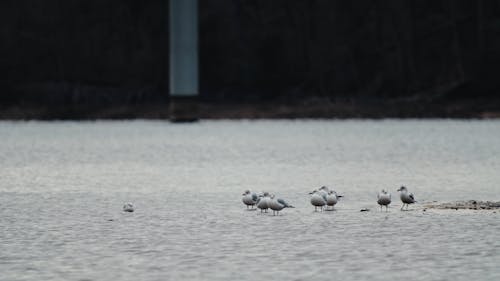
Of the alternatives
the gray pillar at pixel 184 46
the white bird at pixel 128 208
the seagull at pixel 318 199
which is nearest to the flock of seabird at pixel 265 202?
the seagull at pixel 318 199

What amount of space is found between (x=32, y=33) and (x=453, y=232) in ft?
288

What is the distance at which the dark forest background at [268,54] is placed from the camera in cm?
10006

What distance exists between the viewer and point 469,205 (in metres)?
26.7

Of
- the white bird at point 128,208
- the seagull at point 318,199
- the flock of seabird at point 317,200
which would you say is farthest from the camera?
the white bird at point 128,208

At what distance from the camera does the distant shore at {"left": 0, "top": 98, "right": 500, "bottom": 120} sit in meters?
98.5

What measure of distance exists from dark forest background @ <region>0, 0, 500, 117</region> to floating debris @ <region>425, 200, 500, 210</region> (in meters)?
70.4

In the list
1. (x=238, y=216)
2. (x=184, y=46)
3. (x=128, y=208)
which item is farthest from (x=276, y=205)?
(x=184, y=46)

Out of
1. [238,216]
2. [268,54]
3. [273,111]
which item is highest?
[268,54]

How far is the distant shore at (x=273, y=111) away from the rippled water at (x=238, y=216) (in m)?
39.3

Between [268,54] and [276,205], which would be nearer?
[276,205]

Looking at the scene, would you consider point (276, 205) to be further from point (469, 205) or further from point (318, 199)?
point (469, 205)

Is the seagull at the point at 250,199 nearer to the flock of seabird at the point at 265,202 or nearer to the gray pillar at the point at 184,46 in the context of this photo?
the flock of seabird at the point at 265,202

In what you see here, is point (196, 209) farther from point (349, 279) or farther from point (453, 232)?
point (349, 279)

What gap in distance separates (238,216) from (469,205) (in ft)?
16.0
